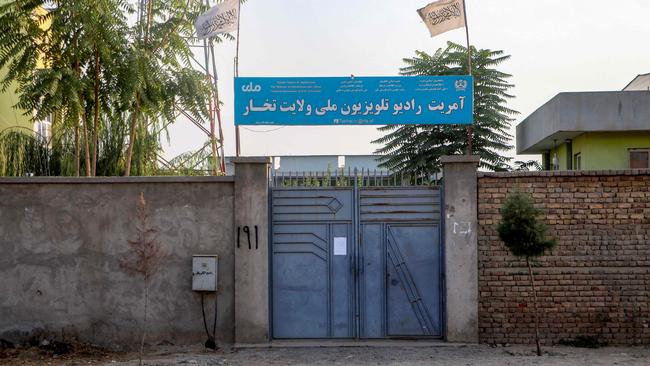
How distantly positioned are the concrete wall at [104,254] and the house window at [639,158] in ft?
31.8

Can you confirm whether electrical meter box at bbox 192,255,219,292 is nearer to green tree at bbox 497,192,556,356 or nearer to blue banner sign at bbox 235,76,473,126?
blue banner sign at bbox 235,76,473,126

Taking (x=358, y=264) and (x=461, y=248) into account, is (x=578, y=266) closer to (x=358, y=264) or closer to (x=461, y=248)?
(x=461, y=248)

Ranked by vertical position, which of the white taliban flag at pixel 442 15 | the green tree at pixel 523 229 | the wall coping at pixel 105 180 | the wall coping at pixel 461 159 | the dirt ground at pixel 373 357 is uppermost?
the white taliban flag at pixel 442 15

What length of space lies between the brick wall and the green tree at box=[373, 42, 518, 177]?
9.26m

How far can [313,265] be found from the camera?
1162cm

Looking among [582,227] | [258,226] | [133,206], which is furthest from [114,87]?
[582,227]

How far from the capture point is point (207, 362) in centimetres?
1040

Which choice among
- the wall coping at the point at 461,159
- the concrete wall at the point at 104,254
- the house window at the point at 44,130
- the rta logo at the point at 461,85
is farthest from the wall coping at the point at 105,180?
the house window at the point at 44,130

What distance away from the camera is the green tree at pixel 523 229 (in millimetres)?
10188

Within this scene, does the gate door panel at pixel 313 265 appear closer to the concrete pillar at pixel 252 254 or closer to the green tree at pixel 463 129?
the concrete pillar at pixel 252 254

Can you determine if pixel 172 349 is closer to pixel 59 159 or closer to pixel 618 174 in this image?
pixel 618 174

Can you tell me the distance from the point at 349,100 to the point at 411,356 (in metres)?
4.65

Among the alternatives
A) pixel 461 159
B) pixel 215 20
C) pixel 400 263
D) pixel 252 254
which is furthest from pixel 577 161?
pixel 252 254

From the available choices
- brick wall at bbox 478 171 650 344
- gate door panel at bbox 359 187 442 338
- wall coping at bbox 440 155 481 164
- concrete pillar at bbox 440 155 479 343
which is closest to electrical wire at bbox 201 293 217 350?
gate door panel at bbox 359 187 442 338
